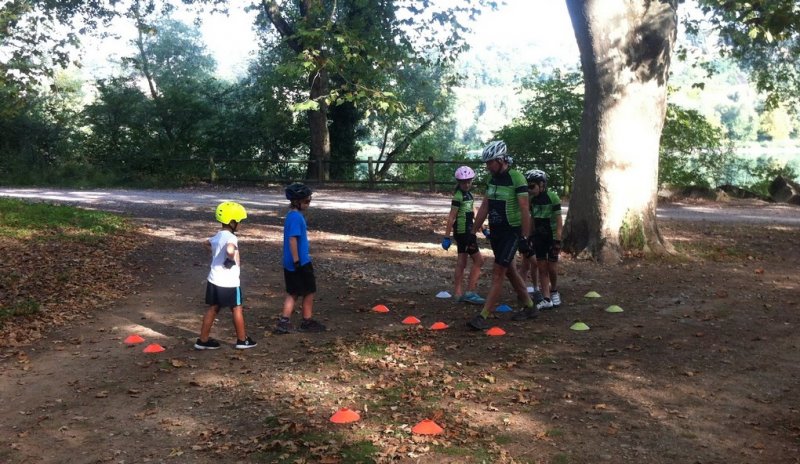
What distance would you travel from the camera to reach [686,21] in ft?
60.6

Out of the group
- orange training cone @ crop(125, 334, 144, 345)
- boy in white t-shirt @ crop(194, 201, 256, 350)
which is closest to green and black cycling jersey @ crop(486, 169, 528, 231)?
boy in white t-shirt @ crop(194, 201, 256, 350)

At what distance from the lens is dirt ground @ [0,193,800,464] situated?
16.4 feet

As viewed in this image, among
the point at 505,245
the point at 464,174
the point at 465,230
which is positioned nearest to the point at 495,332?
the point at 505,245

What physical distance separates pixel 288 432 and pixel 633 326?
4609 mm

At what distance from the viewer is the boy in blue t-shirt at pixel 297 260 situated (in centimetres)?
758

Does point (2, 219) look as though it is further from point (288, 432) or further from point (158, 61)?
point (158, 61)

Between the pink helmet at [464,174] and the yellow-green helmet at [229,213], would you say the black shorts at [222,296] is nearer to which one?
the yellow-green helmet at [229,213]

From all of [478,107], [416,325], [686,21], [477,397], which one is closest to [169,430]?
[477,397]

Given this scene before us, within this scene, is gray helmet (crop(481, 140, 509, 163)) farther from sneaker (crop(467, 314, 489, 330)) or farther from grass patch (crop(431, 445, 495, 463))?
grass patch (crop(431, 445, 495, 463))

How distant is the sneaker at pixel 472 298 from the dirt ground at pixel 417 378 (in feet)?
0.50

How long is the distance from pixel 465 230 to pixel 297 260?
102 inches

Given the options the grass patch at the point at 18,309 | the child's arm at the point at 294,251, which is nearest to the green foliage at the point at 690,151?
the child's arm at the point at 294,251

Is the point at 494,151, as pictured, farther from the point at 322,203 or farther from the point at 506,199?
the point at 322,203

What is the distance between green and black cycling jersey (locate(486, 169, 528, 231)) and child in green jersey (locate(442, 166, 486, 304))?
1041 millimetres
